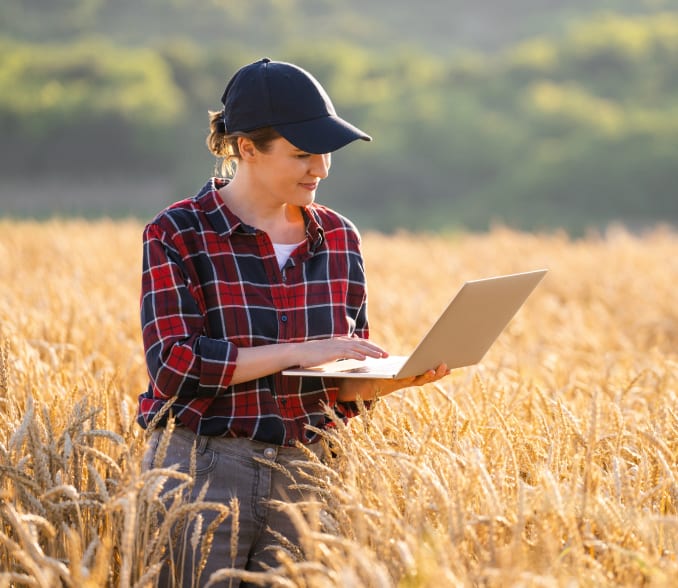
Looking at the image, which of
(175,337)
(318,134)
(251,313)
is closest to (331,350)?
(251,313)

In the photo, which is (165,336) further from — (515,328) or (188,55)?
(188,55)

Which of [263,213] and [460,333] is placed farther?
[263,213]

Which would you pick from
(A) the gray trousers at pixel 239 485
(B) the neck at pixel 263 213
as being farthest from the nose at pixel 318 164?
(A) the gray trousers at pixel 239 485

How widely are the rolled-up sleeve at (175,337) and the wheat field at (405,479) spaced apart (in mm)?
166

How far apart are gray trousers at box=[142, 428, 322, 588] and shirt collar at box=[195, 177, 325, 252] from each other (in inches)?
17.0

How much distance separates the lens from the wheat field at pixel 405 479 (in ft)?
5.47

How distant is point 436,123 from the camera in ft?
144

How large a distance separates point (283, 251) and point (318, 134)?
285 mm

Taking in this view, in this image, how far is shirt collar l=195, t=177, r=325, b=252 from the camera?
2285 millimetres

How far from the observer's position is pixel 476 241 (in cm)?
1127

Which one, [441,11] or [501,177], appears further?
[441,11]

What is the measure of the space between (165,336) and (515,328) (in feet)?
11.3

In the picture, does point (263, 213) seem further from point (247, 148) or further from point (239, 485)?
point (239, 485)

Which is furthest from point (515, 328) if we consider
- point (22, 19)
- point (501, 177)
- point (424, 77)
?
point (22, 19)
